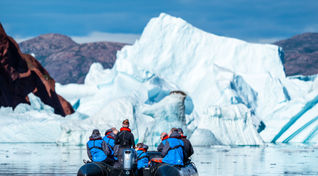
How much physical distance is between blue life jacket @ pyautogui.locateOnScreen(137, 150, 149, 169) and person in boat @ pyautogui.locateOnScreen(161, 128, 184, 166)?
835 millimetres

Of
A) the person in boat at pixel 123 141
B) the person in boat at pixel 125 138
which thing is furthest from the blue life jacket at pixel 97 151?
the person in boat at pixel 125 138

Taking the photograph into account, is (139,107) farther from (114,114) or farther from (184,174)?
(184,174)

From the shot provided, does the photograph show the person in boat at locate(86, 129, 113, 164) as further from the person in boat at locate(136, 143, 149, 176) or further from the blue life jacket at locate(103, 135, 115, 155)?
the person in boat at locate(136, 143, 149, 176)

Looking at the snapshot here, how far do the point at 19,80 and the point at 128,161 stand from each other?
146ft

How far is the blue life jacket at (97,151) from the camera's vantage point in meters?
11.1

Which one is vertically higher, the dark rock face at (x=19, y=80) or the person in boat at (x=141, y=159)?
the dark rock face at (x=19, y=80)

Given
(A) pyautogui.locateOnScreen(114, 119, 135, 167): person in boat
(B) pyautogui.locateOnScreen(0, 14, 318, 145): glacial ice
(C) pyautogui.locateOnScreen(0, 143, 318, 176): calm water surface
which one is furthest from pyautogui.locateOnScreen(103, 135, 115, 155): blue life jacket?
(B) pyautogui.locateOnScreen(0, 14, 318, 145): glacial ice

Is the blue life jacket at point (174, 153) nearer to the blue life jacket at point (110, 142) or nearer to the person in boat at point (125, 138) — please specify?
the person in boat at point (125, 138)

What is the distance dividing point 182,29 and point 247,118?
19515 millimetres

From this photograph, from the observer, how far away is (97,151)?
1123cm

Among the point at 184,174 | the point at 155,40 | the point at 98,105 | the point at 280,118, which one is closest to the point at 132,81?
the point at 98,105

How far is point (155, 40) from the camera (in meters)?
53.0

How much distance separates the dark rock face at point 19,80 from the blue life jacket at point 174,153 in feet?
131

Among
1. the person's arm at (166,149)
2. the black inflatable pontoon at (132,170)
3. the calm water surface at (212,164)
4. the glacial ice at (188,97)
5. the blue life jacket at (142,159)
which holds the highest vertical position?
the glacial ice at (188,97)
